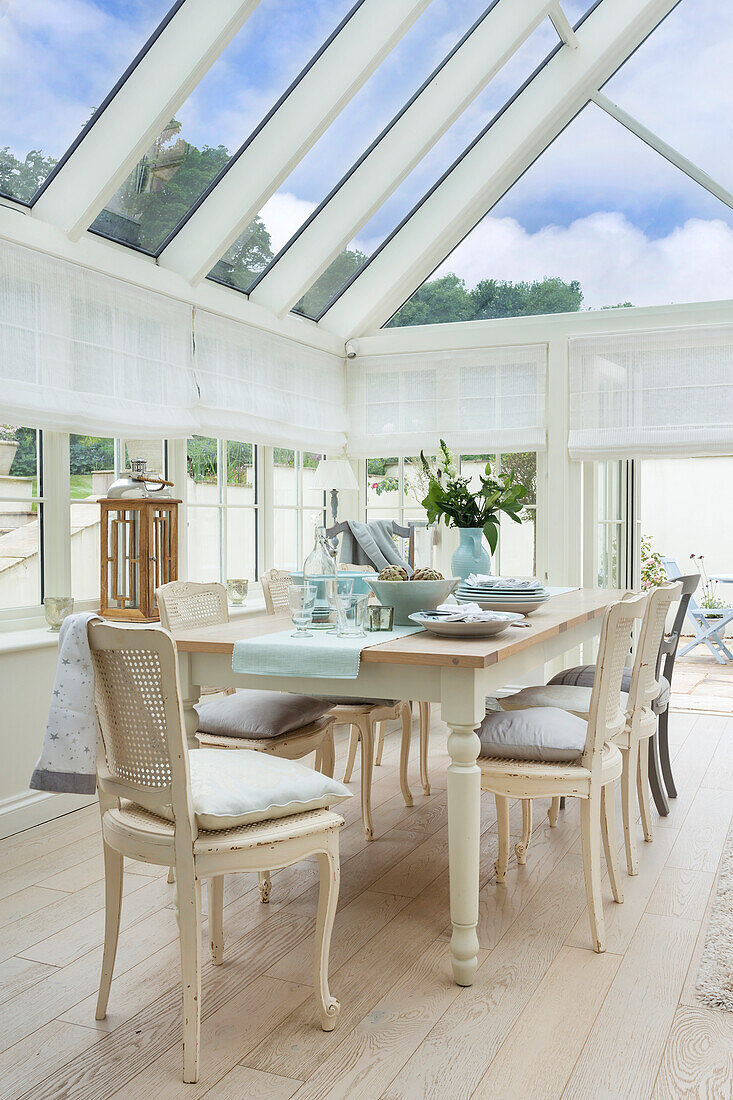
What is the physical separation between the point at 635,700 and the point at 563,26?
3646mm

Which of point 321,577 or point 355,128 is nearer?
point 321,577

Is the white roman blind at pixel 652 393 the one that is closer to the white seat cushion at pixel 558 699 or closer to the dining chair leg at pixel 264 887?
the white seat cushion at pixel 558 699

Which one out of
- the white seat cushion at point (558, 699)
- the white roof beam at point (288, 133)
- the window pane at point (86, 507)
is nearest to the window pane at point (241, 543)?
the window pane at point (86, 507)

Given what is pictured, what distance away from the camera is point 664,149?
202 inches

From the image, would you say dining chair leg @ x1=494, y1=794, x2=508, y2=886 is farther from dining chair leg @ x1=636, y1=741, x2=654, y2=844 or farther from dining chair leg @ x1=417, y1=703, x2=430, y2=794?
dining chair leg @ x1=417, y1=703, x2=430, y2=794

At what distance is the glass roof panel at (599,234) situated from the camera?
17.0ft

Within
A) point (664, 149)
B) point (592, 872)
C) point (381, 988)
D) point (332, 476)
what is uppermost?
point (664, 149)

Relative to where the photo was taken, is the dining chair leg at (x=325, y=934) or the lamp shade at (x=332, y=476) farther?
the lamp shade at (x=332, y=476)

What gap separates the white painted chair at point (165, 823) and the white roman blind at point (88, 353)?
71.9 inches

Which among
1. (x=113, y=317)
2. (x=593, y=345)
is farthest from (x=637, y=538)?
(x=113, y=317)

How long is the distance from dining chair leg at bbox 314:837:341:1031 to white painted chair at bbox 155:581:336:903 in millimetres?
748

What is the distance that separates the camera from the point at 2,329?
11.1 feet

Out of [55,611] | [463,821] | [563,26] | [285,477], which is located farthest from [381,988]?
[563,26]

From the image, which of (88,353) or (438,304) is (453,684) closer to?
(88,353)
